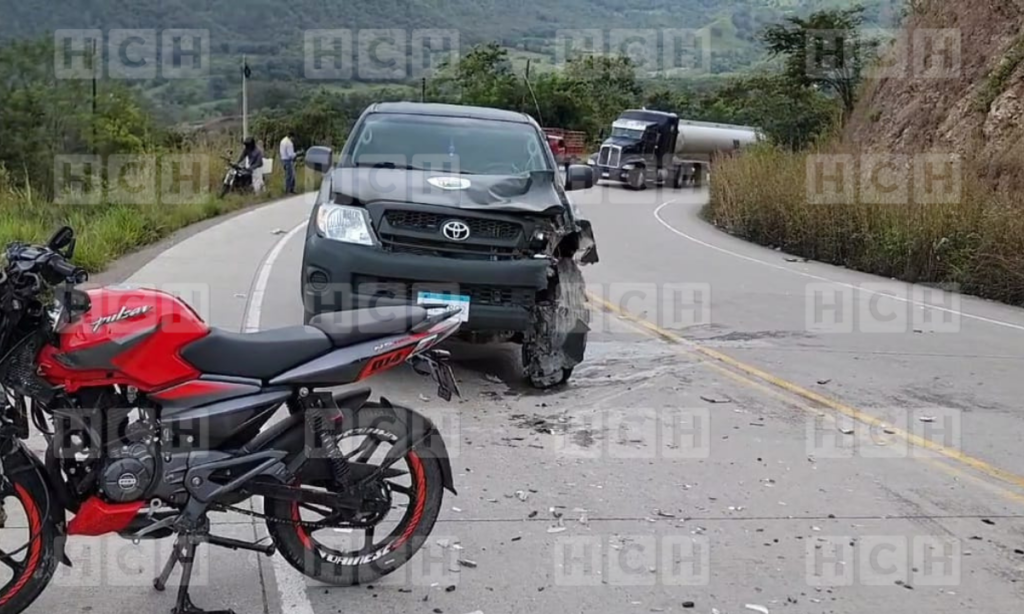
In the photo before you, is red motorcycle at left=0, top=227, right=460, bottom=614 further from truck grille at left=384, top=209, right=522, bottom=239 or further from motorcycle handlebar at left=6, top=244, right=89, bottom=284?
truck grille at left=384, top=209, right=522, bottom=239

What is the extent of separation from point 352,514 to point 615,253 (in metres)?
14.7

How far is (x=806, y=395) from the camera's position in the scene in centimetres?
848

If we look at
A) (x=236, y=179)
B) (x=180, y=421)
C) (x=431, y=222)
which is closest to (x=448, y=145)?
(x=431, y=222)

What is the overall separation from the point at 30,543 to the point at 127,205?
16729 mm

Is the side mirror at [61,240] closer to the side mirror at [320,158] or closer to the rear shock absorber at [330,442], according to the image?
the rear shock absorber at [330,442]

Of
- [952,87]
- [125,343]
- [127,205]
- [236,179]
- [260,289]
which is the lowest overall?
[260,289]

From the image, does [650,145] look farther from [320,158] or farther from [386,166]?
[386,166]

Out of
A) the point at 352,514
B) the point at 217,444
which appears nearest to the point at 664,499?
the point at 352,514

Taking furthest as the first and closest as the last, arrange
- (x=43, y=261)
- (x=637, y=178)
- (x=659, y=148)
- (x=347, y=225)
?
(x=659, y=148), (x=637, y=178), (x=347, y=225), (x=43, y=261)

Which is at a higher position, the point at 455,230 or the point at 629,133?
the point at 629,133

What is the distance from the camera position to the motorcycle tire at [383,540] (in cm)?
459

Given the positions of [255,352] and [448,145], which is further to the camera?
[448,145]

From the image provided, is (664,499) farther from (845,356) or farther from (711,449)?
(845,356)

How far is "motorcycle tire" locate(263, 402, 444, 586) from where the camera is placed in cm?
459
